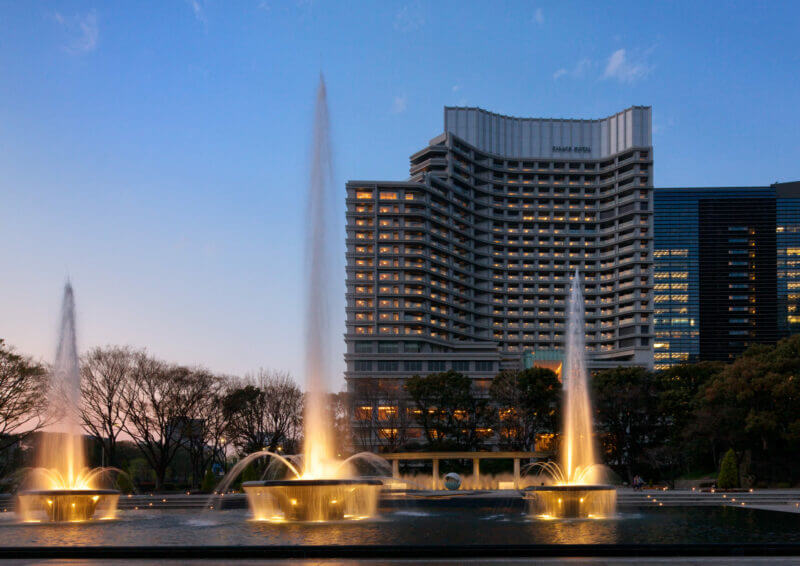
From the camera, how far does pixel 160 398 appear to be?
6731 cm

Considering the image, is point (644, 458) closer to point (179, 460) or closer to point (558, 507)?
point (558, 507)

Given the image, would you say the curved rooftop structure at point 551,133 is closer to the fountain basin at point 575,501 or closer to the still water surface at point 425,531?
the fountain basin at point 575,501

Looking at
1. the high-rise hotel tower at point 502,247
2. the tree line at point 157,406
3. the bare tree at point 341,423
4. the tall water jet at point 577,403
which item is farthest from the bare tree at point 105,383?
the high-rise hotel tower at point 502,247

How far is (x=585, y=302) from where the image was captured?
522 feet

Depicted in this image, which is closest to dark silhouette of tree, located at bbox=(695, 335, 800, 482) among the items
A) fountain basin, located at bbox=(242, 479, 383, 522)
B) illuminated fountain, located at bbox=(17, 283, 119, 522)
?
fountain basin, located at bbox=(242, 479, 383, 522)

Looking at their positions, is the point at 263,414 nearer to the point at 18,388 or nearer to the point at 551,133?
the point at 18,388

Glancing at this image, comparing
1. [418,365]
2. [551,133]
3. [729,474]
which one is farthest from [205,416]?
[551,133]

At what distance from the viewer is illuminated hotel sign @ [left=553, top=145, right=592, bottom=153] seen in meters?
172

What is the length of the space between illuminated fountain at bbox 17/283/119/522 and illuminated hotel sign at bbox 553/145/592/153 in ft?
491

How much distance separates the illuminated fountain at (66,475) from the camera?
3028 centimetres

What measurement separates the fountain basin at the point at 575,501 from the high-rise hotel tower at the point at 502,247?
→ 333 ft

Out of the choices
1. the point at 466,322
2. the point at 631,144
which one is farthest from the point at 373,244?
the point at 631,144

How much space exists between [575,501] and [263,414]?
5368cm

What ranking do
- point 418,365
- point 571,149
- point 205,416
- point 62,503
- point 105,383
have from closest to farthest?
1. point 62,503
2. point 105,383
3. point 205,416
4. point 418,365
5. point 571,149
